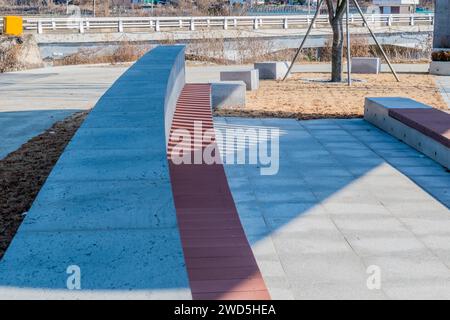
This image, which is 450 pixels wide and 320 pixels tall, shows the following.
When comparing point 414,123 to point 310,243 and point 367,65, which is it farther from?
point 367,65

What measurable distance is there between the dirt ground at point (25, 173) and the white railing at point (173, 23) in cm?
2801

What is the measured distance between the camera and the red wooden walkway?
4.30 m

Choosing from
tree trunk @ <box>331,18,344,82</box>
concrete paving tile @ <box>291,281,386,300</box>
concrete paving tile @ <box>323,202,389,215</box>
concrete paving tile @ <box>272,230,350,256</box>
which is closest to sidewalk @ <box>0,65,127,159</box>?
concrete paving tile @ <box>323,202,389,215</box>

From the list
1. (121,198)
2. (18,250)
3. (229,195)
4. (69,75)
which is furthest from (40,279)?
(69,75)

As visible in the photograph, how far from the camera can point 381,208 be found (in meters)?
6.95

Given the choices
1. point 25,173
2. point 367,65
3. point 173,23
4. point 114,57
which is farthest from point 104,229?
point 173,23

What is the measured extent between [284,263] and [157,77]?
574 cm

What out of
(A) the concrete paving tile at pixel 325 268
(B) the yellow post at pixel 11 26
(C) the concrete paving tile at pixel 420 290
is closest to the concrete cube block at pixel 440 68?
(B) the yellow post at pixel 11 26

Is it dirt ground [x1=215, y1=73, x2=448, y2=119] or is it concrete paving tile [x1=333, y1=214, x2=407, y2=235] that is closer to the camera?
concrete paving tile [x1=333, y1=214, x2=407, y2=235]

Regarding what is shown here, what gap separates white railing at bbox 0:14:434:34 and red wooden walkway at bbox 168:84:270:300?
103 feet

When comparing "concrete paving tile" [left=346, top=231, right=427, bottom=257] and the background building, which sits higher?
the background building

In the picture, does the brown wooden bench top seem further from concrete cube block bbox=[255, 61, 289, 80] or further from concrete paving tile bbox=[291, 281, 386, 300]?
concrete cube block bbox=[255, 61, 289, 80]

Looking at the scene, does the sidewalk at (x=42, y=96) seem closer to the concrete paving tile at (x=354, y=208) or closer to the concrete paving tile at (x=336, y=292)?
the concrete paving tile at (x=354, y=208)
